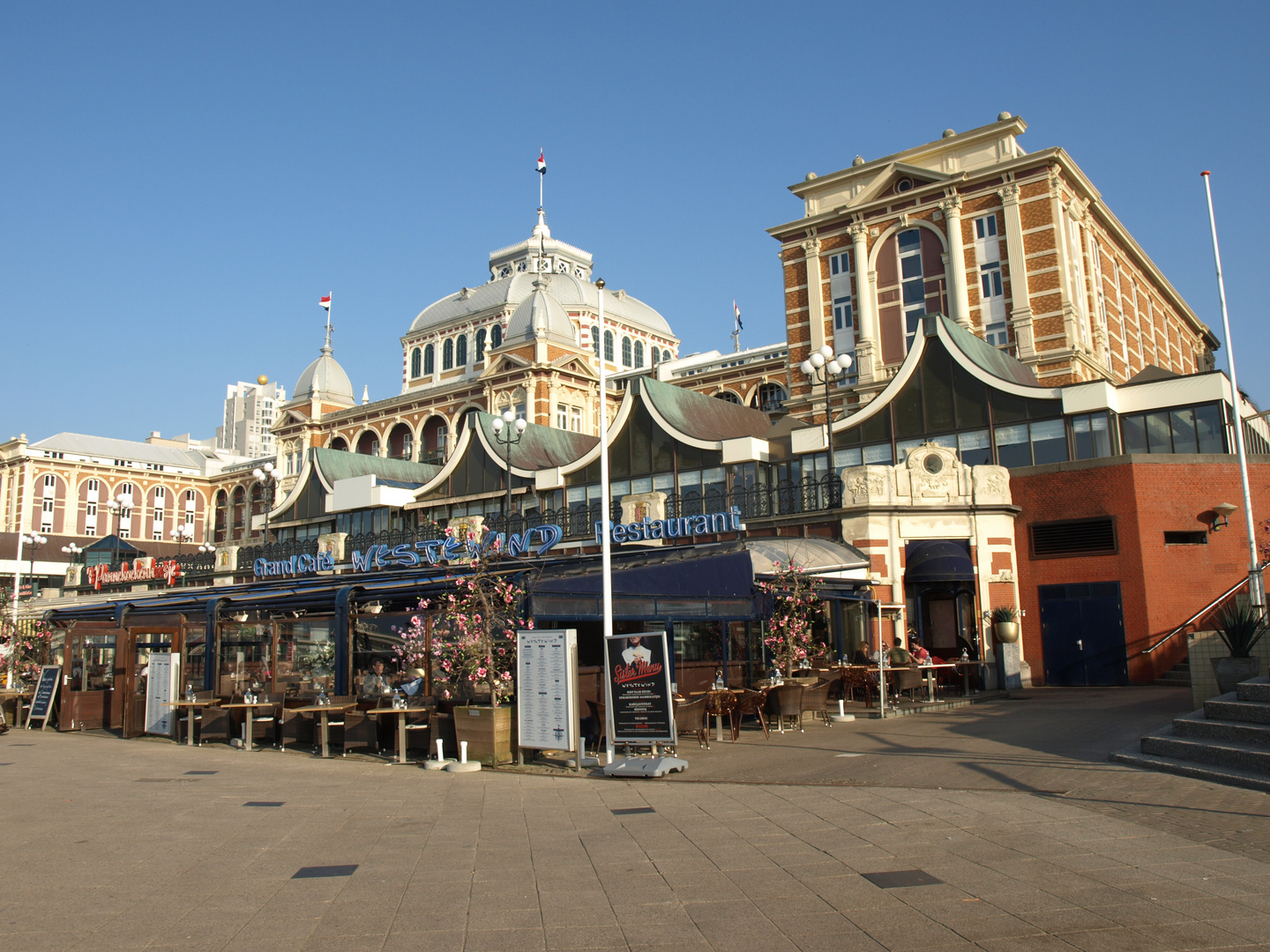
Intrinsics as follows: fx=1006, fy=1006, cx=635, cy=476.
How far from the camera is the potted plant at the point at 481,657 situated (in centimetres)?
1473

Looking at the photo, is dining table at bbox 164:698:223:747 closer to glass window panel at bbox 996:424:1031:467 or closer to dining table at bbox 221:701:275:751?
dining table at bbox 221:701:275:751

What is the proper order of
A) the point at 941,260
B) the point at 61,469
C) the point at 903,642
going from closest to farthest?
the point at 903,642
the point at 941,260
the point at 61,469

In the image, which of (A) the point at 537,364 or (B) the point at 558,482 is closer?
(B) the point at 558,482

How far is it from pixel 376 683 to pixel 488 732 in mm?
4697

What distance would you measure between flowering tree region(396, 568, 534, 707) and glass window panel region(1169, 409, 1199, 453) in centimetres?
2038

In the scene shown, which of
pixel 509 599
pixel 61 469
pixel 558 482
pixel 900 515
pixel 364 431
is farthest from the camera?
pixel 61 469

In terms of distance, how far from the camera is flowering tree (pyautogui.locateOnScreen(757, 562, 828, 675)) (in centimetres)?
1881

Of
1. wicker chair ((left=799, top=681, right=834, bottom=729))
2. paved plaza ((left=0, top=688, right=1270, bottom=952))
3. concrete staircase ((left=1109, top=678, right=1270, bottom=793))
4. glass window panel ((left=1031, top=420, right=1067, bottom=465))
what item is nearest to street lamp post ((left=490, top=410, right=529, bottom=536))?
glass window panel ((left=1031, top=420, right=1067, bottom=465))

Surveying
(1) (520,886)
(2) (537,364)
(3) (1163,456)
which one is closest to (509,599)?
(1) (520,886)

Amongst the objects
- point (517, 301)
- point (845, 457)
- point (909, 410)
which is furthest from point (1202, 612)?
point (517, 301)

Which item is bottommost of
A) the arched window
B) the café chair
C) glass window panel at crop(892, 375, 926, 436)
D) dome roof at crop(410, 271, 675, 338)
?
the café chair

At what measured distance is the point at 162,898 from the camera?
730 cm

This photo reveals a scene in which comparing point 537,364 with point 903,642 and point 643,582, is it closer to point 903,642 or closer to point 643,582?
point 903,642

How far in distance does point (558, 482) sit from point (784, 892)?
3048cm
